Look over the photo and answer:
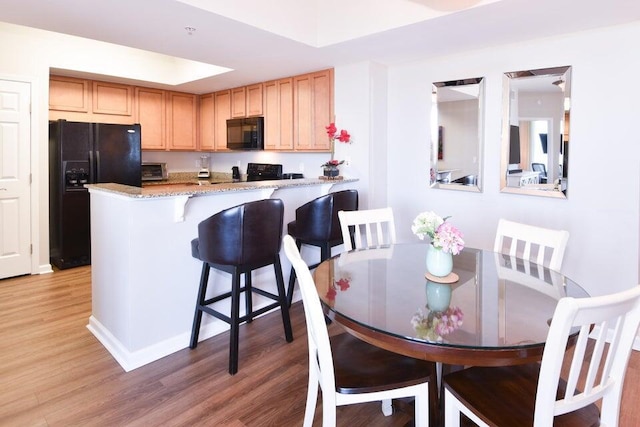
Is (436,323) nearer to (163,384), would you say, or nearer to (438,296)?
(438,296)

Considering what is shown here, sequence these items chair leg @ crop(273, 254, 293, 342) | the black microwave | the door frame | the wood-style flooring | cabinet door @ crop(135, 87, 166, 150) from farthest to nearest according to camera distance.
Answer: cabinet door @ crop(135, 87, 166, 150) → the black microwave → the door frame → chair leg @ crop(273, 254, 293, 342) → the wood-style flooring

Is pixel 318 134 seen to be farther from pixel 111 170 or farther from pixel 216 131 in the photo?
pixel 111 170

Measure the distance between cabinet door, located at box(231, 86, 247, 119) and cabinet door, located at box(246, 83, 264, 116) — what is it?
71 millimetres

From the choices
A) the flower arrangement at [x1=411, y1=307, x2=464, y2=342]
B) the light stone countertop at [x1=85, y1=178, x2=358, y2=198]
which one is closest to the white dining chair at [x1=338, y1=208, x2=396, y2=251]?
the light stone countertop at [x1=85, y1=178, x2=358, y2=198]

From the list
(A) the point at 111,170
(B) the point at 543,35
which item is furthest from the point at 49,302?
(B) the point at 543,35

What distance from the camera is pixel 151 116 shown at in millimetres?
5324

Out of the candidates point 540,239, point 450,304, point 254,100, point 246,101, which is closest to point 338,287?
point 450,304

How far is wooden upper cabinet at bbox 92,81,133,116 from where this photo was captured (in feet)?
15.9

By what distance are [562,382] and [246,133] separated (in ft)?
13.9

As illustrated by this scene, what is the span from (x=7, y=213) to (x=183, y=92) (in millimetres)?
2661

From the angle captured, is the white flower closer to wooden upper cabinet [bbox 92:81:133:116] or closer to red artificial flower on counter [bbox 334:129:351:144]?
red artificial flower on counter [bbox 334:129:351:144]

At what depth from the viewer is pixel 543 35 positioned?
2.92 metres

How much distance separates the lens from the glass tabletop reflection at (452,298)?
4.26 ft

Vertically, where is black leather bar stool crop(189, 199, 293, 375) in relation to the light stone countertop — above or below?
below
